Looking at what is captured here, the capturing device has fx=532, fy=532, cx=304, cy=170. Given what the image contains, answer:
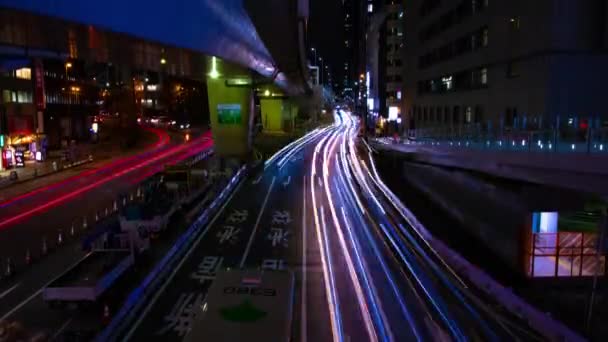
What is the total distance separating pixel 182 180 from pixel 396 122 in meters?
54.6

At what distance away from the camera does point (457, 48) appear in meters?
46.4

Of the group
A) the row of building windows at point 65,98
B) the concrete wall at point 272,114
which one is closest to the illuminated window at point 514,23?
the row of building windows at point 65,98

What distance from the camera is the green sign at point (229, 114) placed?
41750 millimetres

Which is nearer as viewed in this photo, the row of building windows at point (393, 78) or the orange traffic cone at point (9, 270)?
the orange traffic cone at point (9, 270)

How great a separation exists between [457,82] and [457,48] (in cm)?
293

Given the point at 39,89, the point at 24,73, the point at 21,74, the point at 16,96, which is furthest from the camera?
the point at 39,89

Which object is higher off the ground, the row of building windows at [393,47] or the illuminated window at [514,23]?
the row of building windows at [393,47]

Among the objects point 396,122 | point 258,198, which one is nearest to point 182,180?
point 258,198

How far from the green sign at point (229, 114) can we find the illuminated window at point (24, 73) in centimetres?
1923

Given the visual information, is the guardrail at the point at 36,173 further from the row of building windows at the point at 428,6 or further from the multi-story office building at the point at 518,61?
the row of building windows at the point at 428,6

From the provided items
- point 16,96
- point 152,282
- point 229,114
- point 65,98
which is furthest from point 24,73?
point 152,282

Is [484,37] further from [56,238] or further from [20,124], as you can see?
[20,124]

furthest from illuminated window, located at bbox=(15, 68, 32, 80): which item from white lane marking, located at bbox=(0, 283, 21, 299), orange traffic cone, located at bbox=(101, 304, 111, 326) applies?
orange traffic cone, located at bbox=(101, 304, 111, 326)

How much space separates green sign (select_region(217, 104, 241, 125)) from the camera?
41750mm
